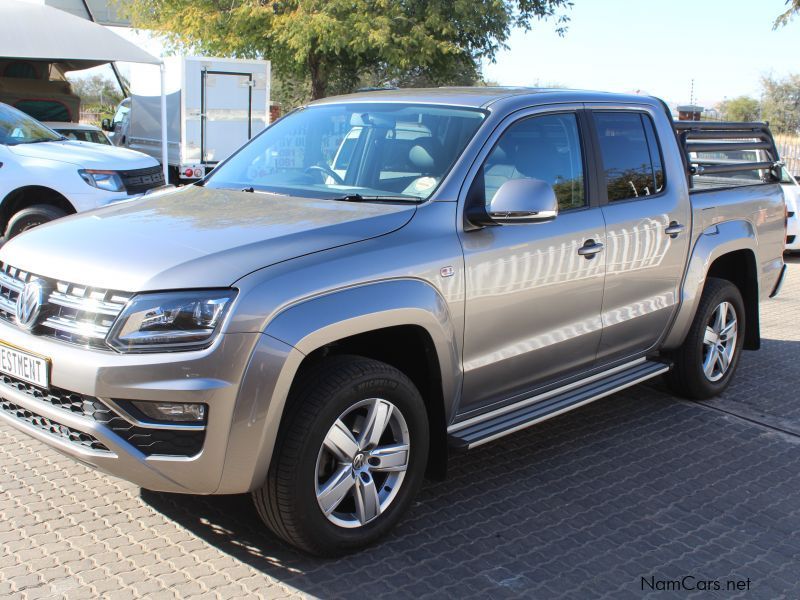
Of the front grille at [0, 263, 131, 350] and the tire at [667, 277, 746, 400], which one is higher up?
the front grille at [0, 263, 131, 350]

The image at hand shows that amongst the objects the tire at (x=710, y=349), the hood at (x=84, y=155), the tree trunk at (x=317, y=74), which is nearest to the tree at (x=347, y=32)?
the tree trunk at (x=317, y=74)

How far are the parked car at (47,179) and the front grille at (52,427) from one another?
5.17 m

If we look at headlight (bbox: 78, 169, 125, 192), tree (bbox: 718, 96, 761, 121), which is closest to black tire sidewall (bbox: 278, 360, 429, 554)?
headlight (bbox: 78, 169, 125, 192)

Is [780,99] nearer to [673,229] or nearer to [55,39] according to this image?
[55,39]

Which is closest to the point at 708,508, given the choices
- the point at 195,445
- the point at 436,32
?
the point at 195,445

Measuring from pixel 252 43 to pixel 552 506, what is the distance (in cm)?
1795

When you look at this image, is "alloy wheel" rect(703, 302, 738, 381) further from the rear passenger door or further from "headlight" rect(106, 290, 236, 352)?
"headlight" rect(106, 290, 236, 352)

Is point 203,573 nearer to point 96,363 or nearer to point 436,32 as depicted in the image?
point 96,363

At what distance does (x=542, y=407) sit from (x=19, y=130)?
Result: 23.1 feet

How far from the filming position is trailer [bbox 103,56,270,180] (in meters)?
16.0

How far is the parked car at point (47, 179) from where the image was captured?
27.4 ft

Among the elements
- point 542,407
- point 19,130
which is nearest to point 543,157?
point 542,407

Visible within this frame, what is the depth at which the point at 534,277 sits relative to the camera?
4070 mm

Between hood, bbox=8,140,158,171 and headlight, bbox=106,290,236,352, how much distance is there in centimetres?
621
